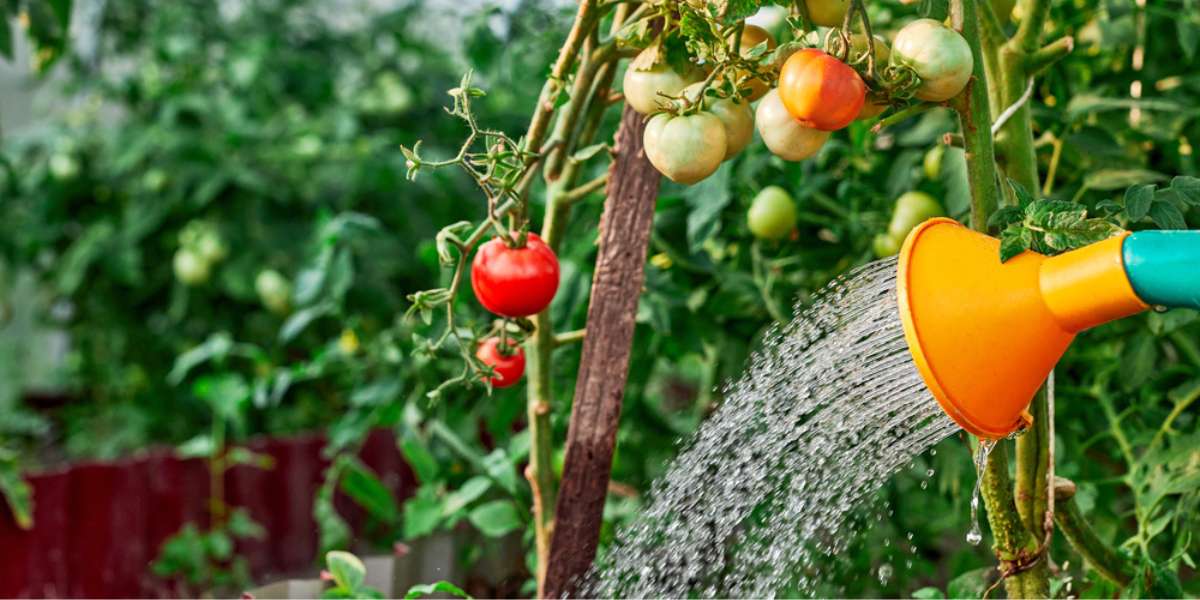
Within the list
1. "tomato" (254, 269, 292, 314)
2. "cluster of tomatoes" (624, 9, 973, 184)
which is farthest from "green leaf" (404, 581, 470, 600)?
"tomato" (254, 269, 292, 314)

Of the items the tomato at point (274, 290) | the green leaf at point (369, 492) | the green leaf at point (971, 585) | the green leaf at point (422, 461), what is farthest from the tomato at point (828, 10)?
the tomato at point (274, 290)

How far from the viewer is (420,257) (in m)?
1.91

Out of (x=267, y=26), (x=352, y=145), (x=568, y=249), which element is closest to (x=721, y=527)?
→ (x=568, y=249)

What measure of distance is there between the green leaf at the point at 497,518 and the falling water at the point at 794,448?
0.83 ft

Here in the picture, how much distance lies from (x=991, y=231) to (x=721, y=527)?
36 cm

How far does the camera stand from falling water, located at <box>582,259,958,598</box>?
0.98 m

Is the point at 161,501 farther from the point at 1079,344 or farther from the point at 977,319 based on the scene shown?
the point at 977,319

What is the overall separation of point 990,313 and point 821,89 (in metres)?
0.18

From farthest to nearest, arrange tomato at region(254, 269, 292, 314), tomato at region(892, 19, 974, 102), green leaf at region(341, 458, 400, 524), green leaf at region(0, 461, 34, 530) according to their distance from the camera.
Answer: tomato at region(254, 269, 292, 314), green leaf at region(0, 461, 34, 530), green leaf at region(341, 458, 400, 524), tomato at region(892, 19, 974, 102)

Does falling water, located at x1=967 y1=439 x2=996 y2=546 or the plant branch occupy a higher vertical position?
the plant branch

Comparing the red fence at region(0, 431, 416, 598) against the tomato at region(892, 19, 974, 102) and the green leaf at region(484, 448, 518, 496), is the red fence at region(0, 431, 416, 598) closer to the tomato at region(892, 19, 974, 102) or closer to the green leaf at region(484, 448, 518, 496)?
the green leaf at region(484, 448, 518, 496)

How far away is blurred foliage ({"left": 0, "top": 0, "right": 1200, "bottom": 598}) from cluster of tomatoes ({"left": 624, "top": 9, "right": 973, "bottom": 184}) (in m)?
0.19

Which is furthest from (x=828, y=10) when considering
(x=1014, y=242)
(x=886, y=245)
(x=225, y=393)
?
(x=225, y=393)

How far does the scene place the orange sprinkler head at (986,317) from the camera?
793 mm
